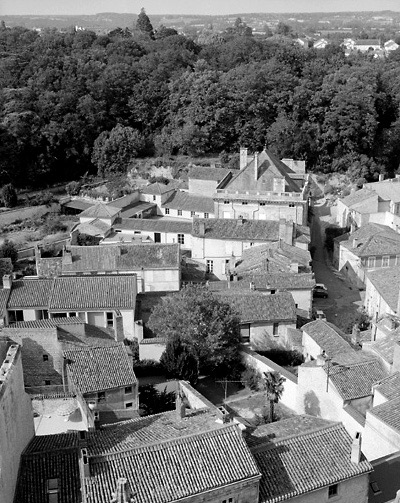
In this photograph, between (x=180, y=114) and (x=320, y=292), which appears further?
(x=180, y=114)

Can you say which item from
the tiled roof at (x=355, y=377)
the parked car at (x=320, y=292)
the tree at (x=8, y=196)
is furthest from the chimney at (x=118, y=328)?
the tree at (x=8, y=196)

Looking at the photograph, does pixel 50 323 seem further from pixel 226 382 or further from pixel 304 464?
pixel 304 464

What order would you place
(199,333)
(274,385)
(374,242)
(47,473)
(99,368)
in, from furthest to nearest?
(374,242)
(199,333)
(274,385)
(99,368)
(47,473)

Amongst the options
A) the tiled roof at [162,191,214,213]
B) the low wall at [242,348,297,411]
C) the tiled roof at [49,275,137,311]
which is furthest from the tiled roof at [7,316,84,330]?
the tiled roof at [162,191,214,213]

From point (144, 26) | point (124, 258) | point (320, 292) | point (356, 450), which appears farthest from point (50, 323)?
point (144, 26)

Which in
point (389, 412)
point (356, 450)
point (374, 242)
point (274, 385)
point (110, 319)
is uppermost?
point (356, 450)

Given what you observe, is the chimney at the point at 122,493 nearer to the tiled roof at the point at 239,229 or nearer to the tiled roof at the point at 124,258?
the tiled roof at the point at 124,258

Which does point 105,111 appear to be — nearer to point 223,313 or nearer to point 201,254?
point 201,254
